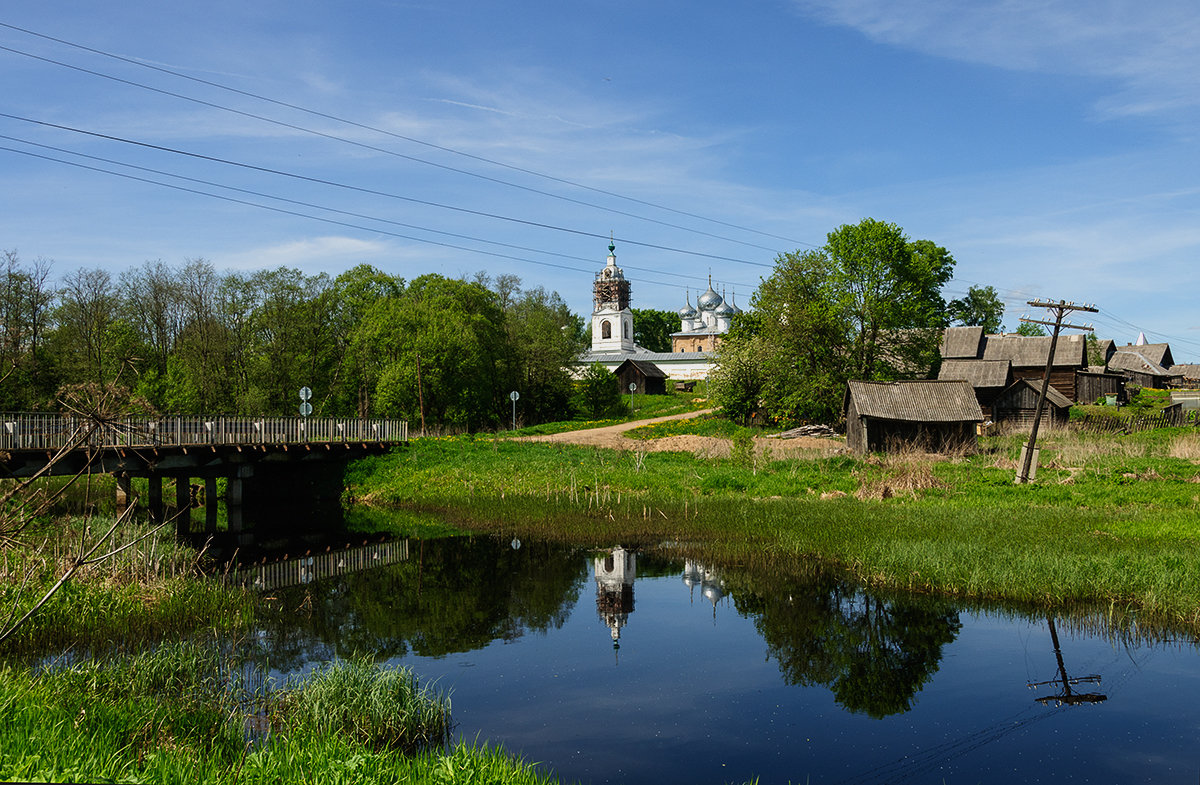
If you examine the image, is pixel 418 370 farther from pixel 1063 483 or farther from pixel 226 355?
pixel 1063 483

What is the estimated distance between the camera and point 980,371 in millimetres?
53562

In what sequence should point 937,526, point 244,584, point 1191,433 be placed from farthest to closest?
point 1191,433 → point 937,526 → point 244,584

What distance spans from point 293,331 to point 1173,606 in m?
48.0

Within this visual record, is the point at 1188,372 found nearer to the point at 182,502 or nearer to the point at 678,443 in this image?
the point at 678,443

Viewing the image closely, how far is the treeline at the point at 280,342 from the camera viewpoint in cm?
4762

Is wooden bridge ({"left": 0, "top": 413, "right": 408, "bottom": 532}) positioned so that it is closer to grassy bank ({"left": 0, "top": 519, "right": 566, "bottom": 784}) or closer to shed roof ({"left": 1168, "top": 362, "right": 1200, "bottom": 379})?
grassy bank ({"left": 0, "top": 519, "right": 566, "bottom": 784})

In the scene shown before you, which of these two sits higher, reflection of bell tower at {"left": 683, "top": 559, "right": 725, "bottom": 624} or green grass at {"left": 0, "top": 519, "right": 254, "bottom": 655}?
green grass at {"left": 0, "top": 519, "right": 254, "bottom": 655}

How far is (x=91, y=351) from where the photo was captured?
47.7 meters

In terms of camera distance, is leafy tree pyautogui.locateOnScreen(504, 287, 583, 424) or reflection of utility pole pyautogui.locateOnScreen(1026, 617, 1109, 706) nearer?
reflection of utility pole pyautogui.locateOnScreen(1026, 617, 1109, 706)

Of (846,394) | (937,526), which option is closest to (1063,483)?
(937,526)

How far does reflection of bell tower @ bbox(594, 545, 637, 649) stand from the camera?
1714 centimetres

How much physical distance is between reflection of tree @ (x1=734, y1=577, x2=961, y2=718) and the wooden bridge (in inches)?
521

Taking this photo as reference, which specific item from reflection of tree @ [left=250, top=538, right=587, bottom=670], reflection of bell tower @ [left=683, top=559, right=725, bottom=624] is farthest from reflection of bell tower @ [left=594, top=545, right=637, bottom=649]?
reflection of bell tower @ [left=683, top=559, right=725, bottom=624]

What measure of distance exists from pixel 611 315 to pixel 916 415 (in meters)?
67.3
